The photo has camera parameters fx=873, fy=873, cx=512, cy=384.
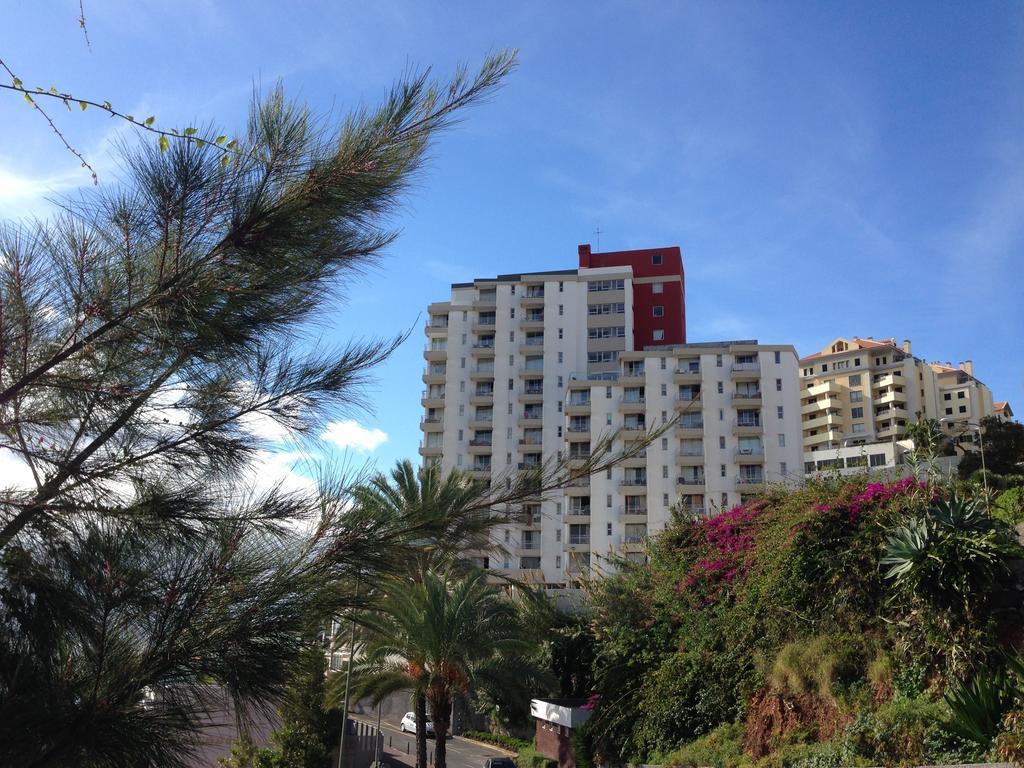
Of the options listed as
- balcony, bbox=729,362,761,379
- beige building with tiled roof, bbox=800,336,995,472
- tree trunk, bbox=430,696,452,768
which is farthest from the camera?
beige building with tiled roof, bbox=800,336,995,472

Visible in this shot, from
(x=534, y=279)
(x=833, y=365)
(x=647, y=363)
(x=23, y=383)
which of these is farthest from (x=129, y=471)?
(x=833, y=365)

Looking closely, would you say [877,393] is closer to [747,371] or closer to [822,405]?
[822,405]

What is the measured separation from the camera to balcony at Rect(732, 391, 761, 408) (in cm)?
6206

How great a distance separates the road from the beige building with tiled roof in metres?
58.0

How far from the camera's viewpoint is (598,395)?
210 ft

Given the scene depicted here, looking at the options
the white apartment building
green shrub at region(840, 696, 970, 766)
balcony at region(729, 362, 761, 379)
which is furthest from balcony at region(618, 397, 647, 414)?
green shrub at region(840, 696, 970, 766)

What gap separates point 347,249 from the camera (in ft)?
17.5

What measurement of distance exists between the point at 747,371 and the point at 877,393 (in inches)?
1291

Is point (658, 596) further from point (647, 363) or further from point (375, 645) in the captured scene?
point (647, 363)

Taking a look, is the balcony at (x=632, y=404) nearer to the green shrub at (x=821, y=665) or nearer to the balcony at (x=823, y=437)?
the balcony at (x=823, y=437)

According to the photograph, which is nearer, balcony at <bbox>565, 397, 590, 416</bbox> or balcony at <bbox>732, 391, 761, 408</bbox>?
balcony at <bbox>732, 391, 761, 408</bbox>

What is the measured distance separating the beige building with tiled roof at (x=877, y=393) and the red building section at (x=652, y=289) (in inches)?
964

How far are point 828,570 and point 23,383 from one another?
1369 cm

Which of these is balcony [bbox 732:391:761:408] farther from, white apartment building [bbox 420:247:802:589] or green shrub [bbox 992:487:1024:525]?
green shrub [bbox 992:487:1024:525]
